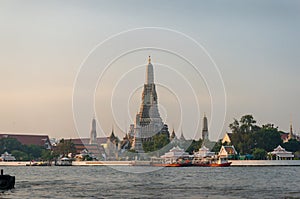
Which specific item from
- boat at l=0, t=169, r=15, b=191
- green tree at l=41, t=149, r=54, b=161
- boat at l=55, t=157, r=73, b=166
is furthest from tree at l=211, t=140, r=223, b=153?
boat at l=0, t=169, r=15, b=191

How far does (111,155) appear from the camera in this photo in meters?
178

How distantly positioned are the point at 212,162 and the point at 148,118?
31.8m

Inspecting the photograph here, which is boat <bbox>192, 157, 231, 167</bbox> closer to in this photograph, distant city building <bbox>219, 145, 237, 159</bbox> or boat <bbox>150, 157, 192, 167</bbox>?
distant city building <bbox>219, 145, 237, 159</bbox>

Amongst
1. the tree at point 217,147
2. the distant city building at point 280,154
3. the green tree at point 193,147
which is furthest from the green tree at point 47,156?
the distant city building at point 280,154

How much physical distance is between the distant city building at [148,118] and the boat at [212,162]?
22.0m

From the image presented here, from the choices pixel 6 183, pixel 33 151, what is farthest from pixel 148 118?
pixel 6 183

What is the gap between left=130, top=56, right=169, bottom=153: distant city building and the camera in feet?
546

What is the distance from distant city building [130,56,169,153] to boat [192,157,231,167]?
2200cm

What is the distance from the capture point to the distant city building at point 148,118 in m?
166

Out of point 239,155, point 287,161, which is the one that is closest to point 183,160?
point 239,155

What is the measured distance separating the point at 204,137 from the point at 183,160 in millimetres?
A: 26984

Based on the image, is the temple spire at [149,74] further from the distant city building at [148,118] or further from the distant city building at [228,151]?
the distant city building at [228,151]

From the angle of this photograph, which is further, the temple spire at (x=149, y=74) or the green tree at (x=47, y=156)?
the green tree at (x=47, y=156)

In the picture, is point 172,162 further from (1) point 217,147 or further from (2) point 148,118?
(2) point 148,118
